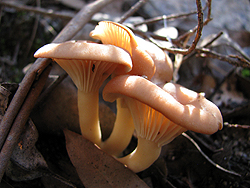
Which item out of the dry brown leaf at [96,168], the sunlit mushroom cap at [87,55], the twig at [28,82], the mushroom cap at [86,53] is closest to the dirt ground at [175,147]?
the dry brown leaf at [96,168]

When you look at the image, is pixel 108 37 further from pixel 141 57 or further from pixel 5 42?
pixel 5 42

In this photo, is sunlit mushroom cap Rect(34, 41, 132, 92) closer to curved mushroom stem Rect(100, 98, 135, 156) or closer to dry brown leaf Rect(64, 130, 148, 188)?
curved mushroom stem Rect(100, 98, 135, 156)

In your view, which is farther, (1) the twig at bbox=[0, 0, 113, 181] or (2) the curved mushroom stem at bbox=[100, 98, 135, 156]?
(2) the curved mushroom stem at bbox=[100, 98, 135, 156]

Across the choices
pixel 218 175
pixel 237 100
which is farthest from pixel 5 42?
pixel 237 100

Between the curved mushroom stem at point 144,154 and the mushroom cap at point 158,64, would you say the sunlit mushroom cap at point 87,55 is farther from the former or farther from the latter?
the curved mushroom stem at point 144,154

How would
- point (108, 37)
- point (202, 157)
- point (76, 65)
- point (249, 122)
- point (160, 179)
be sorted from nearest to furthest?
point (76, 65), point (108, 37), point (160, 179), point (202, 157), point (249, 122)

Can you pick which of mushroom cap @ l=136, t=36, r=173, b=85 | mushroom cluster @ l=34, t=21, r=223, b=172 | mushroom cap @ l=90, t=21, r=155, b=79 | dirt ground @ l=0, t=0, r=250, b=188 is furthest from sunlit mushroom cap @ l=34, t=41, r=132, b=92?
dirt ground @ l=0, t=0, r=250, b=188

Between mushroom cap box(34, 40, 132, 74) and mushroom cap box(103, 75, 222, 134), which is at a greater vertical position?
mushroom cap box(34, 40, 132, 74)
